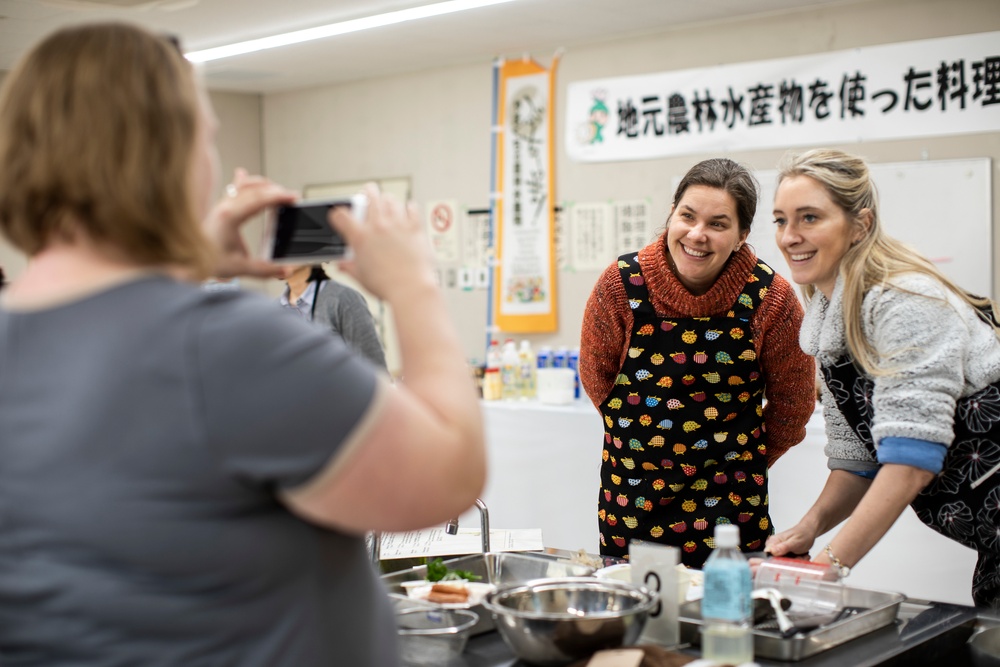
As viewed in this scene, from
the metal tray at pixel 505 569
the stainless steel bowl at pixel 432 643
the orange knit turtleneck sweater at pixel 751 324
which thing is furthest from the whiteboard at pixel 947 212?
the stainless steel bowl at pixel 432 643

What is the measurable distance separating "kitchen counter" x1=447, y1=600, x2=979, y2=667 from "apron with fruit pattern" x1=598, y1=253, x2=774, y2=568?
0.80 meters

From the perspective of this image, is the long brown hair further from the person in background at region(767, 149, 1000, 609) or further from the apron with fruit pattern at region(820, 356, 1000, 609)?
the apron with fruit pattern at region(820, 356, 1000, 609)

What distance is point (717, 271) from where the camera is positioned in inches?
101

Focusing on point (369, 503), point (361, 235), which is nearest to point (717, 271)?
point (361, 235)

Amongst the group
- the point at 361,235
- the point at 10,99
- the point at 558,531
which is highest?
the point at 10,99

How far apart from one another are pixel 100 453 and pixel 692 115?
4.44 metres

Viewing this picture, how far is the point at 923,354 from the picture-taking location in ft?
6.01

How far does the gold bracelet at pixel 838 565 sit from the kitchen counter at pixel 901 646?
11cm

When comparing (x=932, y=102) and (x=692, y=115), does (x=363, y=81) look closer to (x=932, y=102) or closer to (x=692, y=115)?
(x=692, y=115)

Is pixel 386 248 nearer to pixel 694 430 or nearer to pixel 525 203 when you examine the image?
pixel 694 430

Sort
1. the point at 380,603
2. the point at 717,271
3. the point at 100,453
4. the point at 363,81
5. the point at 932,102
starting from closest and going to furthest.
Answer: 1. the point at 100,453
2. the point at 380,603
3. the point at 717,271
4. the point at 932,102
5. the point at 363,81

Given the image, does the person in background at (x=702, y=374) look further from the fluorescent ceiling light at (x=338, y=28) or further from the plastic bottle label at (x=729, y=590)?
the fluorescent ceiling light at (x=338, y=28)

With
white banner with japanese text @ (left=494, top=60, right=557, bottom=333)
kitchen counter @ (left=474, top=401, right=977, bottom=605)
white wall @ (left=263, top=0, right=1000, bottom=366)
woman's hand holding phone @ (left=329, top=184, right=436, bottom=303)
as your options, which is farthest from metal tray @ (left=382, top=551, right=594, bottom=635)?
white banner with japanese text @ (left=494, top=60, right=557, bottom=333)

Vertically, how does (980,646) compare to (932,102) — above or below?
below
